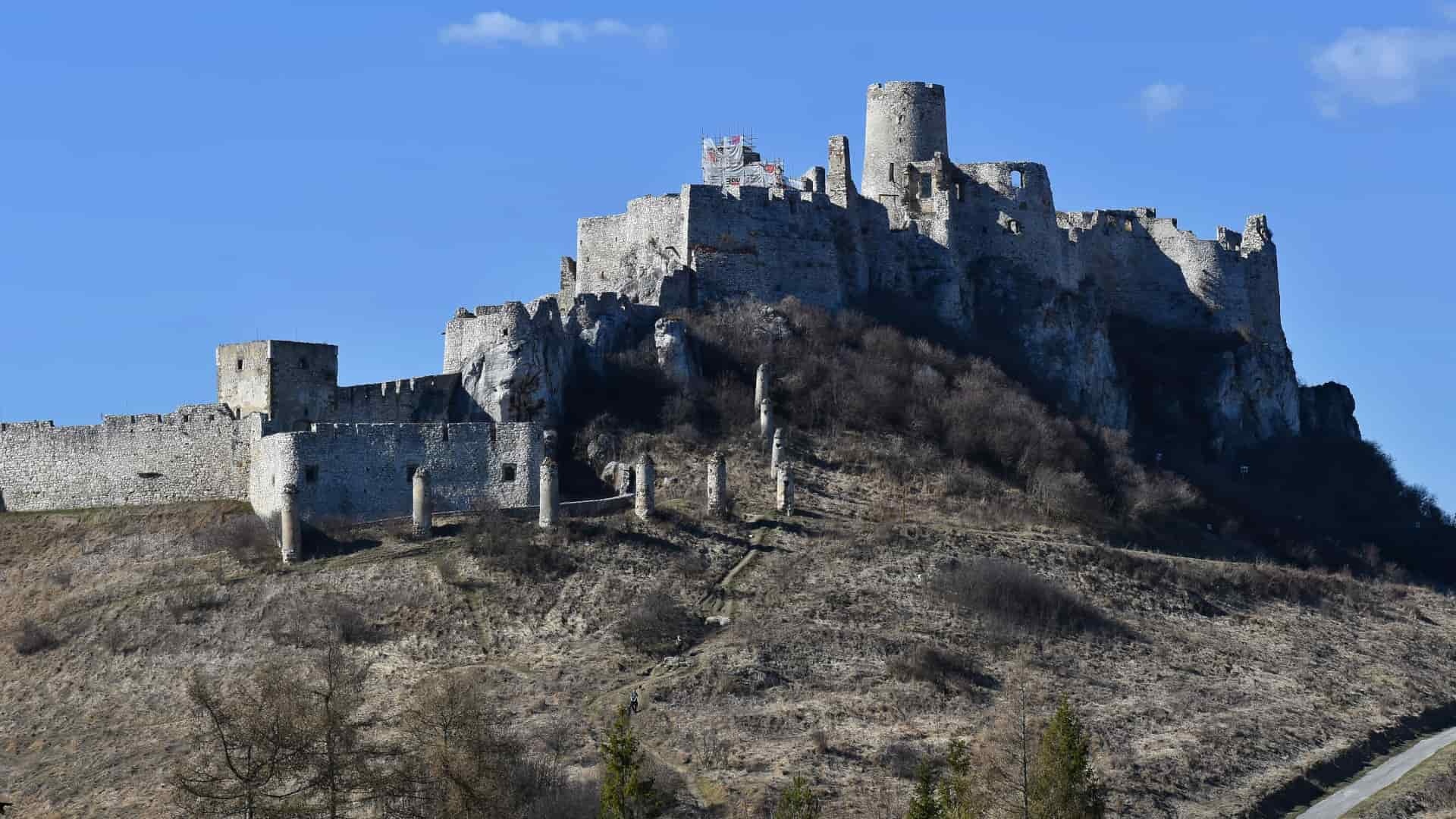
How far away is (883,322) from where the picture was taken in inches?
2876

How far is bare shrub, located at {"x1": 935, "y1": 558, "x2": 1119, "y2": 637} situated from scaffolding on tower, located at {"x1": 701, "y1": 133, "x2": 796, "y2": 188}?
81.3ft

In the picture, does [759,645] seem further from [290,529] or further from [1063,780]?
[290,529]

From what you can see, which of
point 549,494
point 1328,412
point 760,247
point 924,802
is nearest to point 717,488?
point 549,494

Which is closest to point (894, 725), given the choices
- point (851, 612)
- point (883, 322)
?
point (851, 612)

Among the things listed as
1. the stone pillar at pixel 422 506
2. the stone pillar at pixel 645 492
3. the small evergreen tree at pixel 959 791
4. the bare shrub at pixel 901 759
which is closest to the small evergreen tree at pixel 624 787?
the small evergreen tree at pixel 959 791

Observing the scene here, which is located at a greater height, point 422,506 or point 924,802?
point 422,506

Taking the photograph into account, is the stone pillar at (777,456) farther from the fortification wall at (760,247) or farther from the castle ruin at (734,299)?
the fortification wall at (760,247)

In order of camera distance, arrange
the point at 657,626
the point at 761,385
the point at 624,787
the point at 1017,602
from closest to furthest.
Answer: the point at 624,787 → the point at 657,626 → the point at 1017,602 → the point at 761,385

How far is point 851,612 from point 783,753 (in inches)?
324

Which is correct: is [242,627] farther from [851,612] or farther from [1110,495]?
[1110,495]

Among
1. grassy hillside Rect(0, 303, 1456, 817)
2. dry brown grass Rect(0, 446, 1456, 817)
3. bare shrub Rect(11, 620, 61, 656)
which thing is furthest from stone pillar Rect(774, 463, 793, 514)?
bare shrub Rect(11, 620, 61, 656)

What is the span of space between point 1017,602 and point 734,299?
62.9 ft

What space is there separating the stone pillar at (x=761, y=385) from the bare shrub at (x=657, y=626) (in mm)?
12341

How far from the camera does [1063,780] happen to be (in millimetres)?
40781
